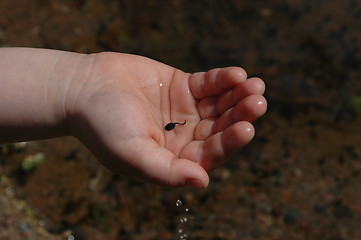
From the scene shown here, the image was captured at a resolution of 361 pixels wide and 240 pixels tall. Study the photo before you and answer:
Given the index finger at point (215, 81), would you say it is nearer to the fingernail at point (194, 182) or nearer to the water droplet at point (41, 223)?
the fingernail at point (194, 182)

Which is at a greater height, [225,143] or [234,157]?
[225,143]

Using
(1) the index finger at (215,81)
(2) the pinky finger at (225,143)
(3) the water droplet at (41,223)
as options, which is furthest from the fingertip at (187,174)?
(3) the water droplet at (41,223)

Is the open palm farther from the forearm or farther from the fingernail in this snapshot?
the forearm

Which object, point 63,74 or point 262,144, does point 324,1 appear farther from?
point 63,74

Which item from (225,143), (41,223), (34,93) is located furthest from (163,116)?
(41,223)

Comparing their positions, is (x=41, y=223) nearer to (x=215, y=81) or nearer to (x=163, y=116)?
(x=163, y=116)

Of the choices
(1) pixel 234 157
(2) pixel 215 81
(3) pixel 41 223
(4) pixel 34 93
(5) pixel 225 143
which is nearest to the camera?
(5) pixel 225 143

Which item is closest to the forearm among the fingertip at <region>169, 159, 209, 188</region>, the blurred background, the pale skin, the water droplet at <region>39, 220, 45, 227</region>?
the pale skin

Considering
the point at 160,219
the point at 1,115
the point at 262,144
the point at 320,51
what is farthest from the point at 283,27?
the point at 1,115
